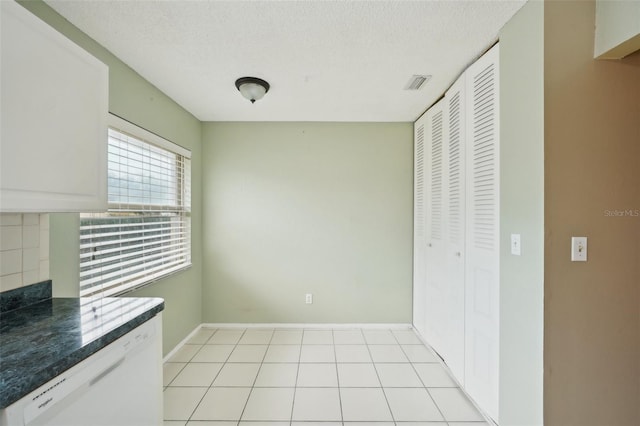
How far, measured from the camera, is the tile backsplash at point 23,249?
125 centimetres

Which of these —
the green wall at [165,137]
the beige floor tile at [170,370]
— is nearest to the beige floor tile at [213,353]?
the beige floor tile at [170,370]

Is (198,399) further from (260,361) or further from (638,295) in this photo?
(638,295)

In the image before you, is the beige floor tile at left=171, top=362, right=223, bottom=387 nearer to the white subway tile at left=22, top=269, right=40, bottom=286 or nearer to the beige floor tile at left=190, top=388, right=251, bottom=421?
the beige floor tile at left=190, top=388, right=251, bottom=421

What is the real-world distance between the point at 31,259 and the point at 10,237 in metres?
0.15

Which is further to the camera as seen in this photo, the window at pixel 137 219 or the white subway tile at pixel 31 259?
the window at pixel 137 219

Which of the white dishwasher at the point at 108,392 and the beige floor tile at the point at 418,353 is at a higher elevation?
the white dishwasher at the point at 108,392

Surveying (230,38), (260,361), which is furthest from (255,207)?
(230,38)

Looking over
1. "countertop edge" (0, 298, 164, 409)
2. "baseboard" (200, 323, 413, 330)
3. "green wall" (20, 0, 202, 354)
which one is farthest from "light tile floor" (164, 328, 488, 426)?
"countertop edge" (0, 298, 164, 409)

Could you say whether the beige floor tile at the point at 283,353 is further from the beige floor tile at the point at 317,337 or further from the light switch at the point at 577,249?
the light switch at the point at 577,249

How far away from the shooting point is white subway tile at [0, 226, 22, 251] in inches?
48.9

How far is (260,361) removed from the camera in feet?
8.05

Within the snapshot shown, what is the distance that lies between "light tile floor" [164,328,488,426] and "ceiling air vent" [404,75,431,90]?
2.43m

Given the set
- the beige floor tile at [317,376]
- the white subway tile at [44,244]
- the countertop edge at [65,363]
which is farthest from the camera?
the beige floor tile at [317,376]

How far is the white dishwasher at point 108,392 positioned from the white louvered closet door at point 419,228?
2434 mm
